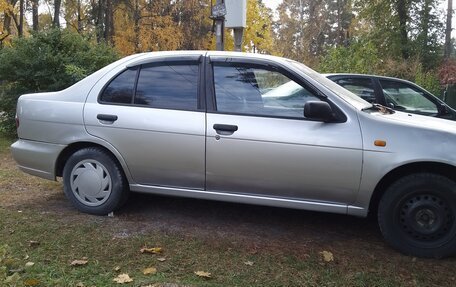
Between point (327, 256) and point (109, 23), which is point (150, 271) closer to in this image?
point (327, 256)

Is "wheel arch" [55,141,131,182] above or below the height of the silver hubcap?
above

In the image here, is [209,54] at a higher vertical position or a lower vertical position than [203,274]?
higher

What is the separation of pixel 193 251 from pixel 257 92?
5.07ft

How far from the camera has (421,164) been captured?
3.89 m

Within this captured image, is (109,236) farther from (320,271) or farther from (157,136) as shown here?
(320,271)

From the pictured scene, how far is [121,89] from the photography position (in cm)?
470

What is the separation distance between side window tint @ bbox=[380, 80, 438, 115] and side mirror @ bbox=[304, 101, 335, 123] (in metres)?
4.65

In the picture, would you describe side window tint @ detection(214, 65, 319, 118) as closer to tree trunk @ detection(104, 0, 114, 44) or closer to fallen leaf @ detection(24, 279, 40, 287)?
fallen leaf @ detection(24, 279, 40, 287)

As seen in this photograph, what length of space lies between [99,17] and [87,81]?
2306cm

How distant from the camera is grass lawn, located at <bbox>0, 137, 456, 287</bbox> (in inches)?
136

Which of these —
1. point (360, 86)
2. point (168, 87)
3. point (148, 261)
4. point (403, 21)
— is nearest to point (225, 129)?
point (168, 87)

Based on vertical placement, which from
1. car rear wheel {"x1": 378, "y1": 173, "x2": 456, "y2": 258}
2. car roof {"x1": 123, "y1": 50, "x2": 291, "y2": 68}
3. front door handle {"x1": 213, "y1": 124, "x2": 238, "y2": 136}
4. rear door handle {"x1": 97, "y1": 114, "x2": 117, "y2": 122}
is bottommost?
car rear wheel {"x1": 378, "y1": 173, "x2": 456, "y2": 258}

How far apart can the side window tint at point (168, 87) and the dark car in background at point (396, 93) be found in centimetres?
424

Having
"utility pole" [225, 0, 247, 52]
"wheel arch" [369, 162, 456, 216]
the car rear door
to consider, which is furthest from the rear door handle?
"utility pole" [225, 0, 247, 52]
